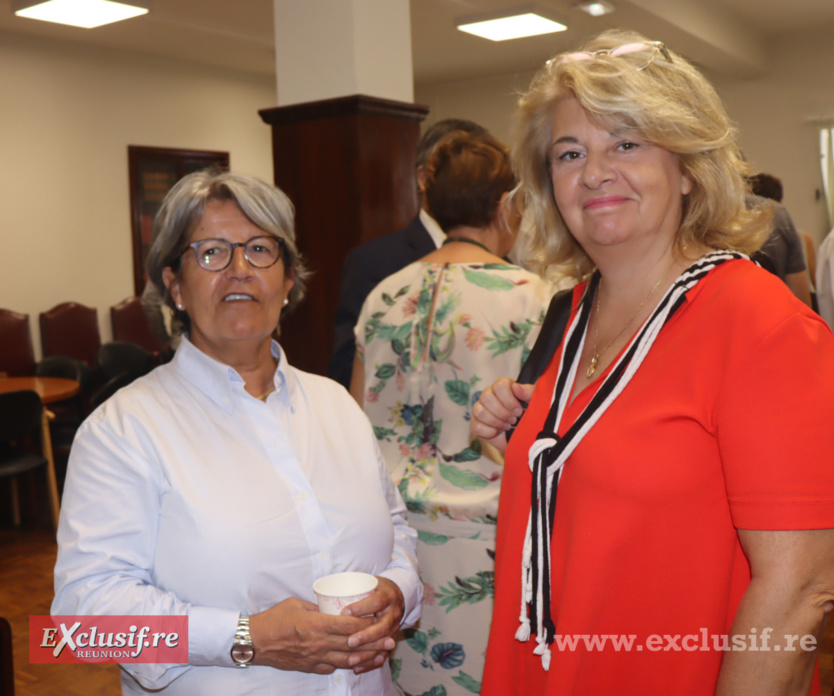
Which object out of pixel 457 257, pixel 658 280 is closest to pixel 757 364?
pixel 658 280

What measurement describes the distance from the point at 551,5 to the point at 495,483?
570 cm

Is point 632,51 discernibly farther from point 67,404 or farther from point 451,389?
point 67,404

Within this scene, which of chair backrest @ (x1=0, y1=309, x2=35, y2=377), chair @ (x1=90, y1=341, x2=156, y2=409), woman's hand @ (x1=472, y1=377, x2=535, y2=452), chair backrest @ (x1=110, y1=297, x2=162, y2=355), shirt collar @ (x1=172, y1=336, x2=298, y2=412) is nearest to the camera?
woman's hand @ (x1=472, y1=377, x2=535, y2=452)

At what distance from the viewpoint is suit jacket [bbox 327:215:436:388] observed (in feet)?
9.98

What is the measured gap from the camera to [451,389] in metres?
2.26

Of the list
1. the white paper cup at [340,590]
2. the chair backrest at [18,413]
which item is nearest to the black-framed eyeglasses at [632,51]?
the white paper cup at [340,590]

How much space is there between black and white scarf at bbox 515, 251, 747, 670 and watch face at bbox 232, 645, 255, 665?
490mm

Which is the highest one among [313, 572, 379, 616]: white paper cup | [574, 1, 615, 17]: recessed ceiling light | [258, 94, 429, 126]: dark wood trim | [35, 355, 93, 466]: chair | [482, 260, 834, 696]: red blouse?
[574, 1, 615, 17]: recessed ceiling light

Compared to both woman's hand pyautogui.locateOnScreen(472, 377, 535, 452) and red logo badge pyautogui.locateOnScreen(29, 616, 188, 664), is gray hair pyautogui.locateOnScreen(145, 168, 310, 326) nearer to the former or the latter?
woman's hand pyautogui.locateOnScreen(472, 377, 535, 452)

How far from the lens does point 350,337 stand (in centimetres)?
305

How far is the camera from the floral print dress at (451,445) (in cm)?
219

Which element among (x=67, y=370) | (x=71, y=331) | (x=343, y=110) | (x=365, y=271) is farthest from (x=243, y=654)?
(x=71, y=331)

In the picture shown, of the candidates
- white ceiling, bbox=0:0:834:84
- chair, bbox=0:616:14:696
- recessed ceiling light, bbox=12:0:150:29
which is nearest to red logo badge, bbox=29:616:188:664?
chair, bbox=0:616:14:696

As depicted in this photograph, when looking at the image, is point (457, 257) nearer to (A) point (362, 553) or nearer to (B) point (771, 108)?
(A) point (362, 553)
